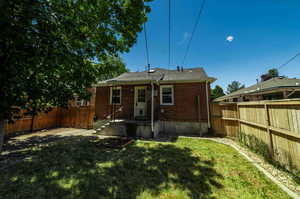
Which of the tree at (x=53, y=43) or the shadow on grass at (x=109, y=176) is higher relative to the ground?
the tree at (x=53, y=43)

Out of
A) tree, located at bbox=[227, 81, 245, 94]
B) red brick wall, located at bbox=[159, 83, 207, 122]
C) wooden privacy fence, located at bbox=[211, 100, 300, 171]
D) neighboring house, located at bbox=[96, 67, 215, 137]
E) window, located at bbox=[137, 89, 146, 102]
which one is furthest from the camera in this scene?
tree, located at bbox=[227, 81, 245, 94]

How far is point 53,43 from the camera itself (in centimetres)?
330

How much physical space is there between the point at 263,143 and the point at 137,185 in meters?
4.79

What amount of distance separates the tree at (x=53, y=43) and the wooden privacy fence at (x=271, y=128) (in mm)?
6340

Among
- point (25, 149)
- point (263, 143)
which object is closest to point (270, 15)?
point (263, 143)

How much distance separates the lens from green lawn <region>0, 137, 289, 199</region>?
8.07 feet

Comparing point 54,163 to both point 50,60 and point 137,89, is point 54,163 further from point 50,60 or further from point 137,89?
point 137,89

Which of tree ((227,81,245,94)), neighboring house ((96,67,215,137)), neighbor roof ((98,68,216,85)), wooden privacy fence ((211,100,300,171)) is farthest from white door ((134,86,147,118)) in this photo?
tree ((227,81,245,94))

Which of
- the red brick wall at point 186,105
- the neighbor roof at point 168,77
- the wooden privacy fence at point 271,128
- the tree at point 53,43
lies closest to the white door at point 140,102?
the neighbor roof at point 168,77

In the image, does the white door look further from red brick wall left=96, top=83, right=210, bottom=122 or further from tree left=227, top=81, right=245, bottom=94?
tree left=227, top=81, right=245, bottom=94

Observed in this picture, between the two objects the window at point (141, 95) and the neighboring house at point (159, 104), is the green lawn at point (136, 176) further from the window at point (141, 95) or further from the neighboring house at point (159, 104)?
the window at point (141, 95)

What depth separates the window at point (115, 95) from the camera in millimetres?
9617

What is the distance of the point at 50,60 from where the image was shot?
314cm

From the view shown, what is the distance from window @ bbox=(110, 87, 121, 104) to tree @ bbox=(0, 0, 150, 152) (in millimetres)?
3905
